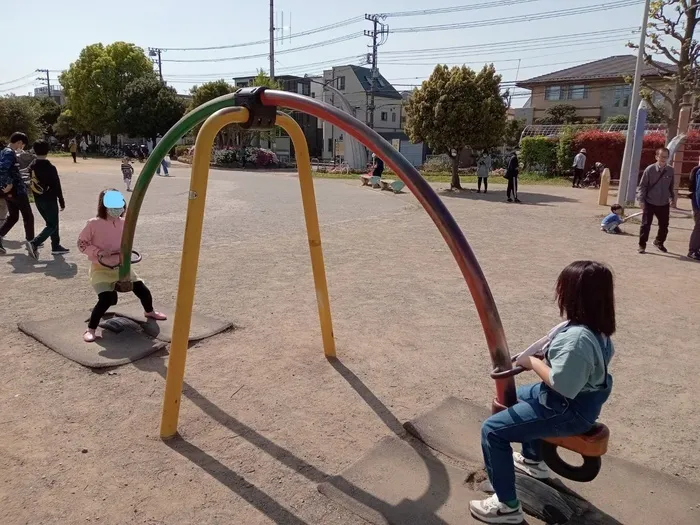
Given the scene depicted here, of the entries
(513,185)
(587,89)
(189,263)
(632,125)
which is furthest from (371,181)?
(587,89)

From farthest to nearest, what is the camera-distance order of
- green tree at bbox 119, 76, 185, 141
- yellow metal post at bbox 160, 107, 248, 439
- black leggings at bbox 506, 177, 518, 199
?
green tree at bbox 119, 76, 185, 141 → black leggings at bbox 506, 177, 518, 199 → yellow metal post at bbox 160, 107, 248, 439

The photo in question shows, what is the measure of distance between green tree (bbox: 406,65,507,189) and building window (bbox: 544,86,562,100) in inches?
1339

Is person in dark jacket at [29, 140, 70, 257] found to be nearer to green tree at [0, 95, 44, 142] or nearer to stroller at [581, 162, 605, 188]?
stroller at [581, 162, 605, 188]

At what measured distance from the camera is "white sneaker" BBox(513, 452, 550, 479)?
9.20 ft

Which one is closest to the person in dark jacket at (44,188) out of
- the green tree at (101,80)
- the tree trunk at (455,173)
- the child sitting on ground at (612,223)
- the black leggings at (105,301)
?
the black leggings at (105,301)

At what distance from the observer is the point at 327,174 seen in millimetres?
28250

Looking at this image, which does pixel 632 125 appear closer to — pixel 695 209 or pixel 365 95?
pixel 695 209

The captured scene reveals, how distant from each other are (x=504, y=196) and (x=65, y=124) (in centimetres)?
4822

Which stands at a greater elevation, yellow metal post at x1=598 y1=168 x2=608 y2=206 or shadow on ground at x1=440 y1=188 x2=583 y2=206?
yellow metal post at x1=598 y1=168 x2=608 y2=206

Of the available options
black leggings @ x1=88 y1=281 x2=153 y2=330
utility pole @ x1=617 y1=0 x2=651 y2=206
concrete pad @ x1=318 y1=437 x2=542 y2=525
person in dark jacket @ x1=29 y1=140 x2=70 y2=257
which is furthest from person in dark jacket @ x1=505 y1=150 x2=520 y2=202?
concrete pad @ x1=318 y1=437 x2=542 y2=525

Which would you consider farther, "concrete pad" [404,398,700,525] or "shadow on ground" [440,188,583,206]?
"shadow on ground" [440,188,583,206]

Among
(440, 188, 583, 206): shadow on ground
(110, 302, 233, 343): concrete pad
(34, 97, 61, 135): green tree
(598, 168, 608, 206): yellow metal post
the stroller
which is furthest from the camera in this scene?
(34, 97, 61, 135): green tree

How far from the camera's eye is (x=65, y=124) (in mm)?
52938

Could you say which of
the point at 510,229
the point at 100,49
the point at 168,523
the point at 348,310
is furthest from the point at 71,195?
the point at 100,49
